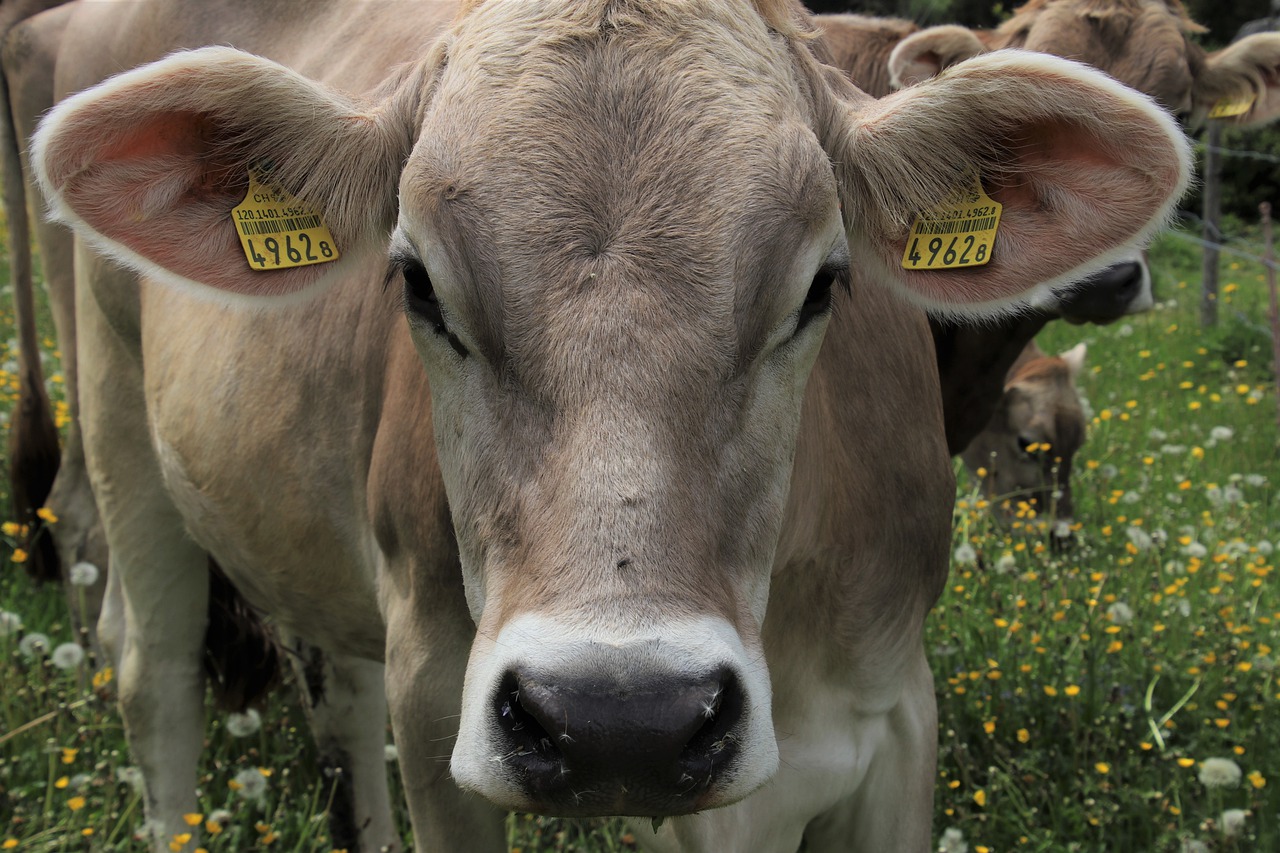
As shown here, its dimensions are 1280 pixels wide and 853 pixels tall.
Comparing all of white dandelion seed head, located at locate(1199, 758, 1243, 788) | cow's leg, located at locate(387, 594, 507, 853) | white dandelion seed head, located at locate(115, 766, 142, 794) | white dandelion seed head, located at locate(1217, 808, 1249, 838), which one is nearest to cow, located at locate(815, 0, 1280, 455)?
white dandelion seed head, located at locate(1199, 758, 1243, 788)

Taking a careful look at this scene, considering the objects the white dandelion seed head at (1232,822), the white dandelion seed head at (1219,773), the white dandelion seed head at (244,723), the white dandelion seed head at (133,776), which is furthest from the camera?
the white dandelion seed head at (244,723)

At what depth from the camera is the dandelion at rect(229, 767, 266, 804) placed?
3518 mm

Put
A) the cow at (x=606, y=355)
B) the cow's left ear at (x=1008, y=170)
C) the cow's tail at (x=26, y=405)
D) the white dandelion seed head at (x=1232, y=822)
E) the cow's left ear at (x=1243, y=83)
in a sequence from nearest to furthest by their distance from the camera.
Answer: the cow at (x=606, y=355) → the cow's left ear at (x=1008, y=170) → the white dandelion seed head at (x=1232, y=822) → the cow's tail at (x=26, y=405) → the cow's left ear at (x=1243, y=83)

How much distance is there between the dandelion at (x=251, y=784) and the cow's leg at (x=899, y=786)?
158 centimetres

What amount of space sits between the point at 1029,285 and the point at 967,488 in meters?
4.83

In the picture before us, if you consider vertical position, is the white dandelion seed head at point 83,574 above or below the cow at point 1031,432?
above

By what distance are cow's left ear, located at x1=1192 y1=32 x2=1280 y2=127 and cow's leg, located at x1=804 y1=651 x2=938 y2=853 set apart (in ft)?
12.3

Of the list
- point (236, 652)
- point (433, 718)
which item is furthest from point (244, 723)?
point (433, 718)

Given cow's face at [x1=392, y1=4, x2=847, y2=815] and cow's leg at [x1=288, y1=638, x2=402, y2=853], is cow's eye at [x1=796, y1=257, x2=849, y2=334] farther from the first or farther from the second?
cow's leg at [x1=288, y1=638, x2=402, y2=853]

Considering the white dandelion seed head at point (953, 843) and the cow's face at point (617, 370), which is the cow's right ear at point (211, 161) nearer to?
the cow's face at point (617, 370)

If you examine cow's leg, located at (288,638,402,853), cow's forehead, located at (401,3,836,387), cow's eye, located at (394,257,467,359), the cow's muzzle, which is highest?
cow's forehead, located at (401,3,836,387)

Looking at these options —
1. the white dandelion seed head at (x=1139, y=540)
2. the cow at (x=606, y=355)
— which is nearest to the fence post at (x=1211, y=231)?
the white dandelion seed head at (x=1139, y=540)

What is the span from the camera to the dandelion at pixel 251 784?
3.52 m

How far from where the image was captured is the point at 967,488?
7.08m
